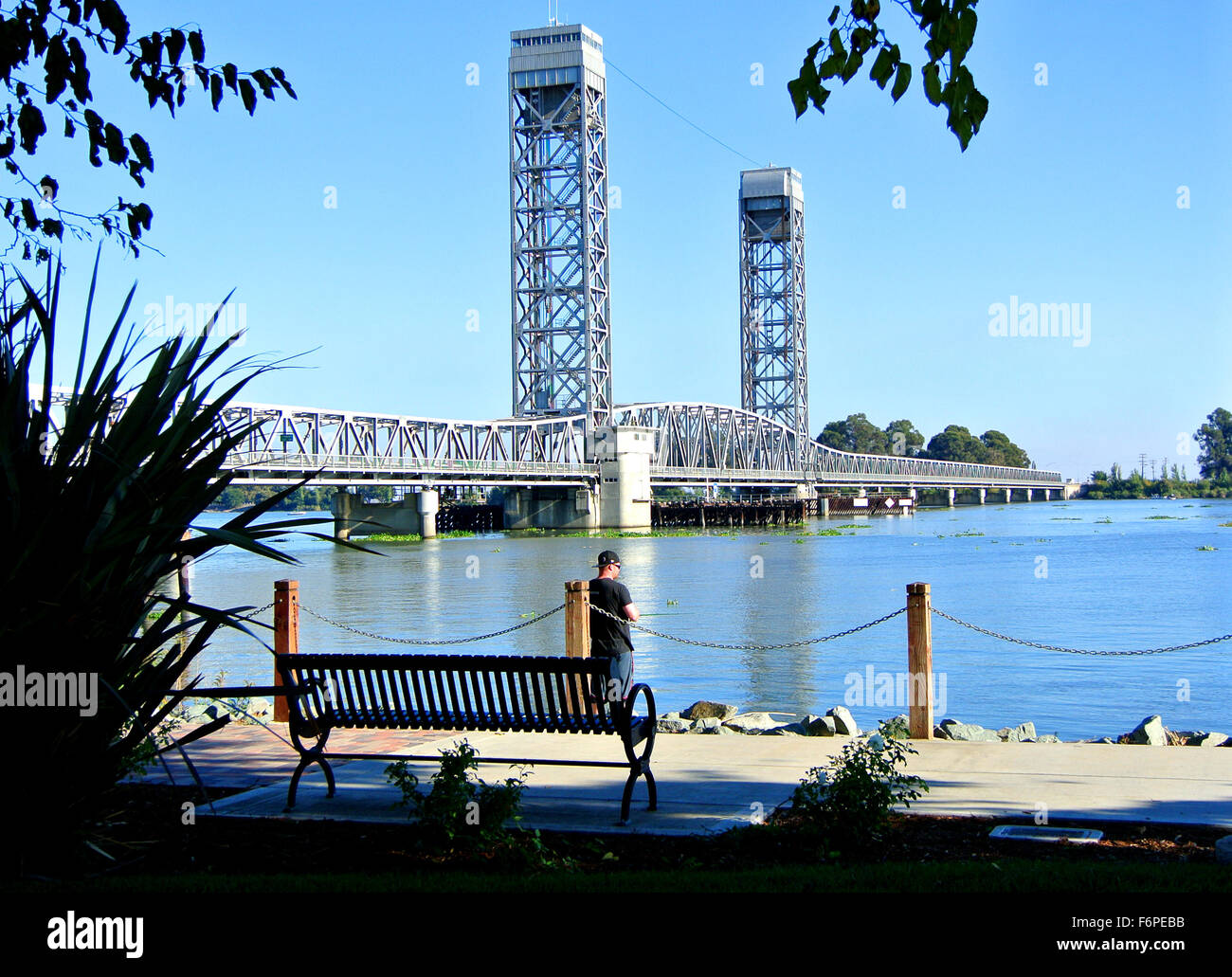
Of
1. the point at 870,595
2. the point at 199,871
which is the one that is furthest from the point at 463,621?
the point at 199,871

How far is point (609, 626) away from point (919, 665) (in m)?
2.24

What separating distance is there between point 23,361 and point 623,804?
3.32 m

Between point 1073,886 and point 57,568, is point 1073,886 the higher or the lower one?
Answer: the lower one

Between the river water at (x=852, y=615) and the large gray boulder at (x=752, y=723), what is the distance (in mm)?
1102

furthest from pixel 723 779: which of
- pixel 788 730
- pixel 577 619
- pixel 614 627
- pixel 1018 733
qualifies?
pixel 1018 733

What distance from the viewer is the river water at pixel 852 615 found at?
14.9 metres

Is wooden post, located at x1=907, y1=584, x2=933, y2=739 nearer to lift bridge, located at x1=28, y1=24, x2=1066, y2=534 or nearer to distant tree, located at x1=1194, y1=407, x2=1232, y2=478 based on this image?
lift bridge, located at x1=28, y1=24, x2=1066, y2=534

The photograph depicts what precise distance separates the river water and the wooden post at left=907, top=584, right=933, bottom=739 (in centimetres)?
357

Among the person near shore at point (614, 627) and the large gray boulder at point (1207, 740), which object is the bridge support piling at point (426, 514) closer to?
the large gray boulder at point (1207, 740)

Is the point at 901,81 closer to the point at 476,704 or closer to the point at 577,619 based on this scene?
the point at 476,704

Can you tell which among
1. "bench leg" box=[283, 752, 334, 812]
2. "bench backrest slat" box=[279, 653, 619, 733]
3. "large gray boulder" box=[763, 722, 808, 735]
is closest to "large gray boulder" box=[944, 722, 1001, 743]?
"large gray boulder" box=[763, 722, 808, 735]

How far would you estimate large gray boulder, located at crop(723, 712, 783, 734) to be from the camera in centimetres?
1074
